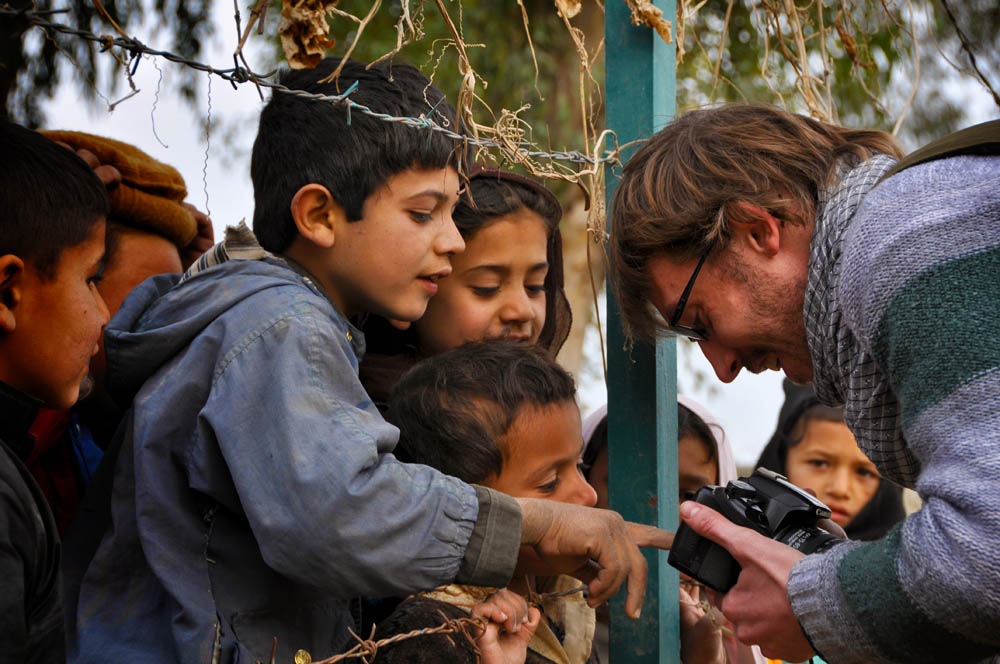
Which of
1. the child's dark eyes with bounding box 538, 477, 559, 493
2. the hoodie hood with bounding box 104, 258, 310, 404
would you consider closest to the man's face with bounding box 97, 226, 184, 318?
the hoodie hood with bounding box 104, 258, 310, 404

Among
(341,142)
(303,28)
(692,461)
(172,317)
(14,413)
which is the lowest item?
(692,461)

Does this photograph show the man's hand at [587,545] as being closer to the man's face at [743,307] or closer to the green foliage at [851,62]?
the man's face at [743,307]

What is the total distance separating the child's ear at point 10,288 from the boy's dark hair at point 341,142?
0.51 m

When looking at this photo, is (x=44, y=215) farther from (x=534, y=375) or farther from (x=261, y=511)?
(x=534, y=375)

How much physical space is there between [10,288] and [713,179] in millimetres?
1136

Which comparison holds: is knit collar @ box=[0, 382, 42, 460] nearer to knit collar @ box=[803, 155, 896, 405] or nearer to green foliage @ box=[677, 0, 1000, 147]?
knit collar @ box=[803, 155, 896, 405]

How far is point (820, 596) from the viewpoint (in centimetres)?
137

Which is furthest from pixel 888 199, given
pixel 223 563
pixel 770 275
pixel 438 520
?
pixel 223 563

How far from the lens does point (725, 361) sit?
5.96ft

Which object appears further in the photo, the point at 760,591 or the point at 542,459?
the point at 542,459

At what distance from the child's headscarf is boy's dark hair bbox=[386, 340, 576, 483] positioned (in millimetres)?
1693

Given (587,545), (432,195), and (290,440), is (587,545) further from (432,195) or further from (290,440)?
(432,195)

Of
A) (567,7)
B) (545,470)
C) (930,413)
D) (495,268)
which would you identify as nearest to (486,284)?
(495,268)

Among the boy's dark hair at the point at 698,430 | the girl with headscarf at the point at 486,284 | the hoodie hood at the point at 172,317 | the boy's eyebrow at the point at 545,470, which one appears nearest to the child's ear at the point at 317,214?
the hoodie hood at the point at 172,317
